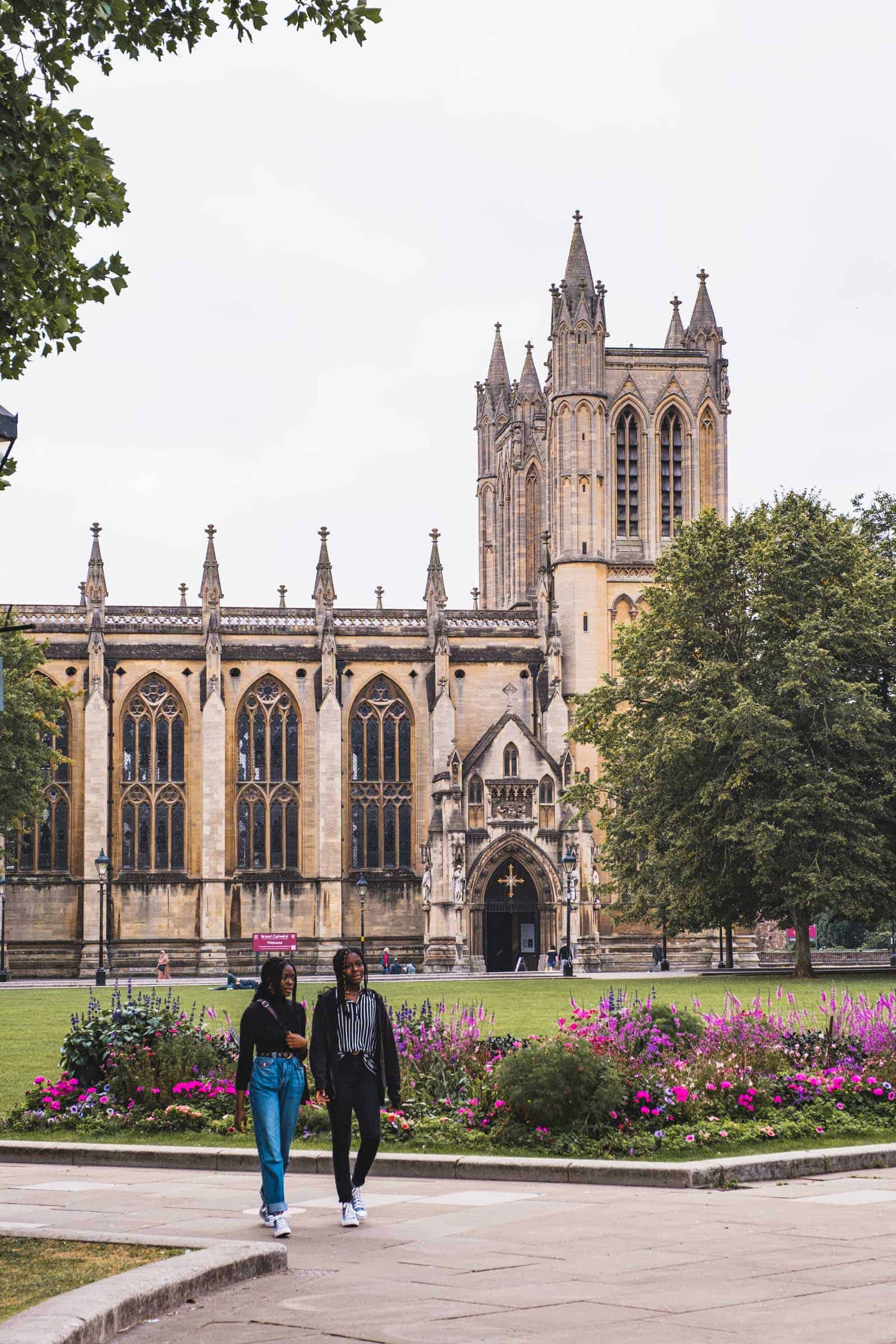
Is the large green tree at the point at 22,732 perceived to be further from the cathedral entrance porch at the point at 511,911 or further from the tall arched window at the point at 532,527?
the tall arched window at the point at 532,527

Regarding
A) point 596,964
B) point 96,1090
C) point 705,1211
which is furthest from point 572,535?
point 705,1211

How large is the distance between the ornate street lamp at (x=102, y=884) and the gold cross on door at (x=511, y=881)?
13.9 meters

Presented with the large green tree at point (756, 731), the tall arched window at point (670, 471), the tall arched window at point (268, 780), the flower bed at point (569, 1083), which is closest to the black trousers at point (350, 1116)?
the flower bed at point (569, 1083)

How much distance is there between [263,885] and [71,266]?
174 feet

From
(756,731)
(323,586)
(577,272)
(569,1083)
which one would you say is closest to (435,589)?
(323,586)

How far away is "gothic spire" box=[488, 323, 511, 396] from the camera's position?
8250 cm

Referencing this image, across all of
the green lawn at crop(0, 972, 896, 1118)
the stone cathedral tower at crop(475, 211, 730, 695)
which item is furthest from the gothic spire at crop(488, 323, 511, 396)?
the green lawn at crop(0, 972, 896, 1118)

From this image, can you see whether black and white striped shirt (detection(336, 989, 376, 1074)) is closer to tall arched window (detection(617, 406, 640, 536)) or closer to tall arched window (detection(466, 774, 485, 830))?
tall arched window (detection(466, 774, 485, 830))

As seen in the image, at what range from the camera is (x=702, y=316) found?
71.2m

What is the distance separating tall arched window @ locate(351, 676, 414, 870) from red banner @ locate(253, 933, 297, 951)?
15.1m

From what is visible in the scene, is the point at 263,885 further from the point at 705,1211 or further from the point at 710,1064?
the point at 705,1211

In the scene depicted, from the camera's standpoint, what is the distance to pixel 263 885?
6512cm

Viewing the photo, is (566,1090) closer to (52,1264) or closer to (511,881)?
(52,1264)

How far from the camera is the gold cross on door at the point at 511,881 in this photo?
6341cm
